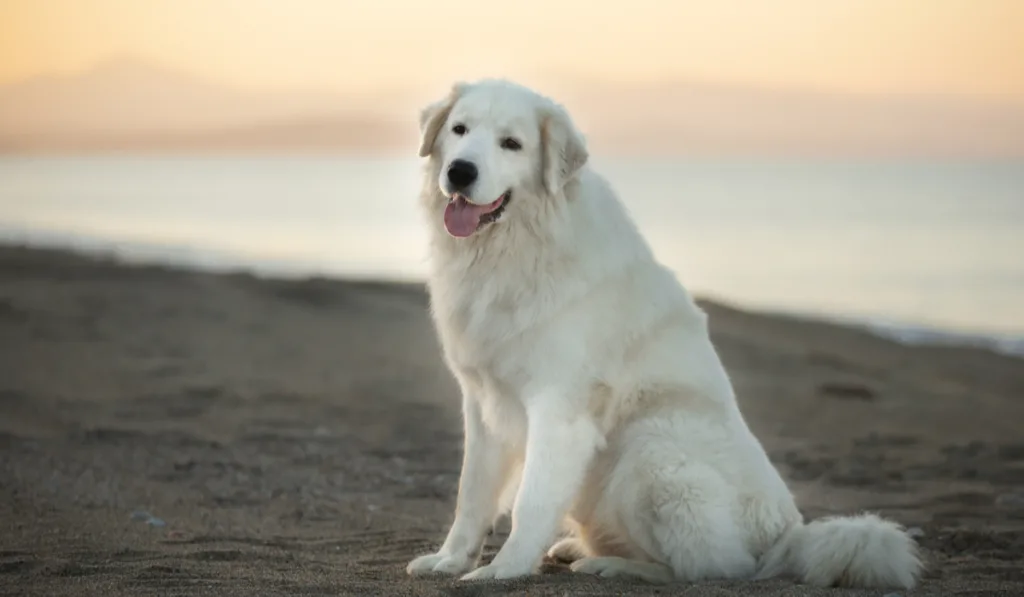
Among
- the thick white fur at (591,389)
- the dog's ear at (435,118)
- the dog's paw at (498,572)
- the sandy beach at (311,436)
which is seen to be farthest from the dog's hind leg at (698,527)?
the dog's ear at (435,118)

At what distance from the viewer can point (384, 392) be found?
→ 9977 mm

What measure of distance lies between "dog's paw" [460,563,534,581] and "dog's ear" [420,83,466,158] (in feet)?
5.54

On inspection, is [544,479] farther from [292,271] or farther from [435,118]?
[292,271]

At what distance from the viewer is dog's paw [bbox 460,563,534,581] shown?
4.32 meters

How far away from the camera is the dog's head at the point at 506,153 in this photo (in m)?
4.37

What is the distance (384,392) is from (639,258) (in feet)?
18.7

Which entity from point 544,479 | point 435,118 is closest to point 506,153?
point 435,118

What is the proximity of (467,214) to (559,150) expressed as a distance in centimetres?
44

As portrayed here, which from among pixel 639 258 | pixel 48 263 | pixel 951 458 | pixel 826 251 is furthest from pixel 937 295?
pixel 639 258

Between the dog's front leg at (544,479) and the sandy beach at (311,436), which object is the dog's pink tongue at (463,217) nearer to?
the dog's front leg at (544,479)

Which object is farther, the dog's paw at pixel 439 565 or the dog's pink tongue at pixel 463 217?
the dog's paw at pixel 439 565

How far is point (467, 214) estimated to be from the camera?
4.46 metres

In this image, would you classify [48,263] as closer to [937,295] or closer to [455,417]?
[455,417]

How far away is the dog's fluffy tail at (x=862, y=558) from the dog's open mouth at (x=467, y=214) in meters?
1.76
